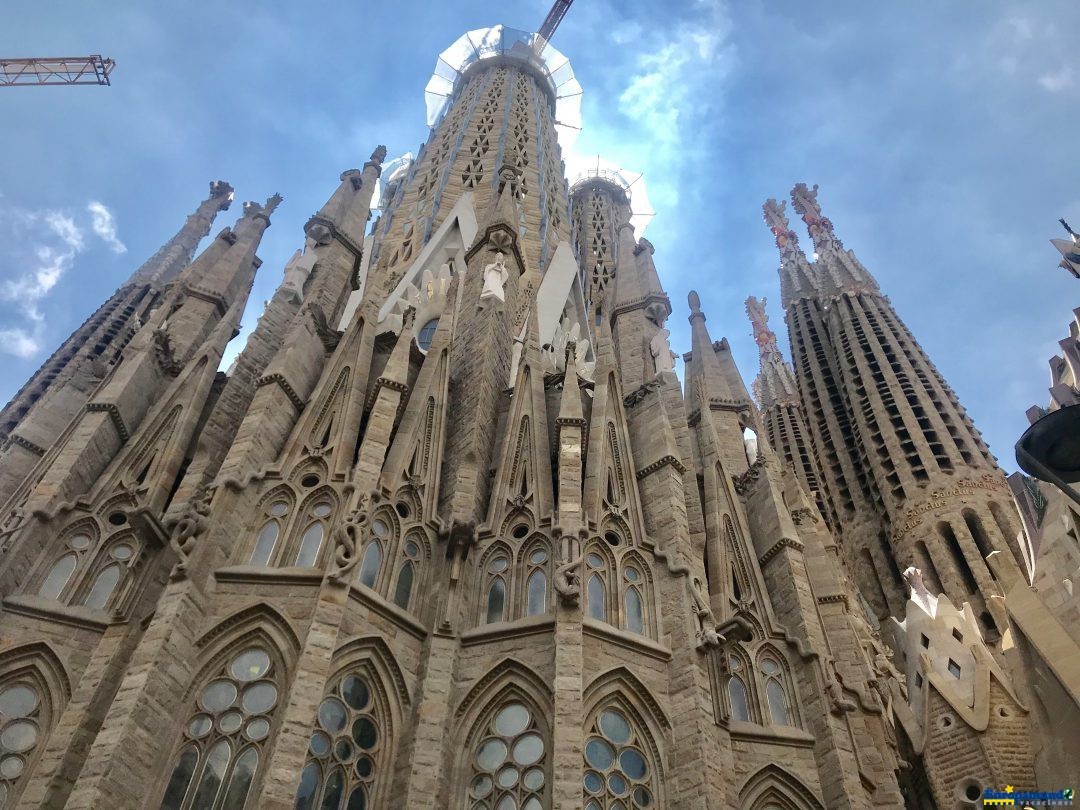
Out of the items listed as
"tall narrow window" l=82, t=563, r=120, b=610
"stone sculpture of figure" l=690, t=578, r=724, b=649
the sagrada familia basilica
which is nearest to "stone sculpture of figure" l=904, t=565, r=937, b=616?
the sagrada familia basilica

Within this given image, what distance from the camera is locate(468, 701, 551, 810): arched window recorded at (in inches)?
369

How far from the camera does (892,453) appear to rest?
1396 inches

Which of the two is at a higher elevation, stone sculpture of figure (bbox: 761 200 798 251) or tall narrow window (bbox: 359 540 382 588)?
stone sculpture of figure (bbox: 761 200 798 251)

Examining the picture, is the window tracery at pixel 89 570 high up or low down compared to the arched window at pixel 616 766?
up

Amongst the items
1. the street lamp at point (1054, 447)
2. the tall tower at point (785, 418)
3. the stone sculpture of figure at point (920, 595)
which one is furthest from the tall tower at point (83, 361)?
the tall tower at point (785, 418)

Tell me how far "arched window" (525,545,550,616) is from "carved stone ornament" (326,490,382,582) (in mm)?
2200

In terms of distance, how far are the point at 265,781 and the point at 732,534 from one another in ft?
28.1

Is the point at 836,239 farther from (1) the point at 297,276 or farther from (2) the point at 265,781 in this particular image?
(2) the point at 265,781

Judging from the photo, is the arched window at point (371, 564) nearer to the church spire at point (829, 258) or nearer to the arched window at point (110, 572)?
the arched window at point (110, 572)

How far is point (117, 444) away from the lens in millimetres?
13234

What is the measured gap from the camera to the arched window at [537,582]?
1109cm

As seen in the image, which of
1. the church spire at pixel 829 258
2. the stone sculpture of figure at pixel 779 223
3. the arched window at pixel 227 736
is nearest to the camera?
the arched window at pixel 227 736

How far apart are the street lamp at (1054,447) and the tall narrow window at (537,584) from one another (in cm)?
565

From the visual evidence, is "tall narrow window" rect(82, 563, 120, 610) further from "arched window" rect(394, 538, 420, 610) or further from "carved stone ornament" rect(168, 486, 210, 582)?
"arched window" rect(394, 538, 420, 610)
